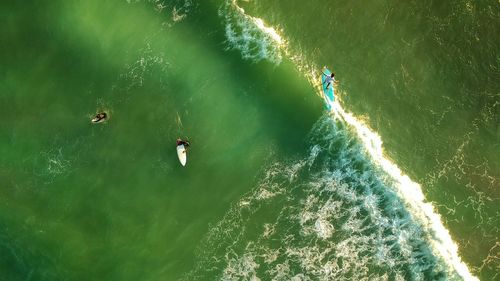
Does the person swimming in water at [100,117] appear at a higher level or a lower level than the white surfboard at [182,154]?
higher

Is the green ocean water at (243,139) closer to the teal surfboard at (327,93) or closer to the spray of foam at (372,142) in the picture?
the spray of foam at (372,142)

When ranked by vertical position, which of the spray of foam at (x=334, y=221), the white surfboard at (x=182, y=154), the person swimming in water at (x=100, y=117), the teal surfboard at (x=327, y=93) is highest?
the person swimming in water at (x=100, y=117)

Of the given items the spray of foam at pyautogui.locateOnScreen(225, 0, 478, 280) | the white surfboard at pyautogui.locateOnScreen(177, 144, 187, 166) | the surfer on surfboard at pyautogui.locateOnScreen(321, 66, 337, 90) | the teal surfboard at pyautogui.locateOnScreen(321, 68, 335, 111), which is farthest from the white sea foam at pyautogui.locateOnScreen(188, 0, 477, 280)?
the white surfboard at pyautogui.locateOnScreen(177, 144, 187, 166)

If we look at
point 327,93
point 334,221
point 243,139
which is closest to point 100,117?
point 243,139

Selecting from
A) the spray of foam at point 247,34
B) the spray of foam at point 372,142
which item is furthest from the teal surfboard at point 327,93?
the spray of foam at point 247,34

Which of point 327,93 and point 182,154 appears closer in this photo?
point 327,93

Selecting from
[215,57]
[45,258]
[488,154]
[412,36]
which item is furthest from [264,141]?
[45,258]

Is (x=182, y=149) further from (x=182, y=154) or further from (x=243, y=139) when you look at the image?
(x=243, y=139)
